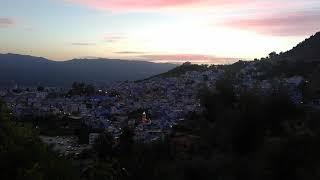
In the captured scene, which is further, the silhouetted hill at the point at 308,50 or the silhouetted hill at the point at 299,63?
the silhouetted hill at the point at 308,50

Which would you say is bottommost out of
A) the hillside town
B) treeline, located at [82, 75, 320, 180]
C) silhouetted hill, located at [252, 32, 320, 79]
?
the hillside town

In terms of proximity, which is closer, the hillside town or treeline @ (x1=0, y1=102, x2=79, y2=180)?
treeline @ (x1=0, y1=102, x2=79, y2=180)

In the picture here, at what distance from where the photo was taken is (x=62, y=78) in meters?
169

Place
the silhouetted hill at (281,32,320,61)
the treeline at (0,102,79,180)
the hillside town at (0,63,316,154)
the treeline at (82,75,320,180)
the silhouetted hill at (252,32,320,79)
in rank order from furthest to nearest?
the silhouetted hill at (281,32,320,61) → the silhouetted hill at (252,32,320,79) → the hillside town at (0,63,316,154) → the treeline at (82,75,320,180) → the treeline at (0,102,79,180)

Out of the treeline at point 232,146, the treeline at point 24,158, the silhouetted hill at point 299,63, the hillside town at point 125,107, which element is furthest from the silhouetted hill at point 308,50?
the treeline at point 24,158

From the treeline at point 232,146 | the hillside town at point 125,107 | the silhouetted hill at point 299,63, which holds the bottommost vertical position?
the hillside town at point 125,107

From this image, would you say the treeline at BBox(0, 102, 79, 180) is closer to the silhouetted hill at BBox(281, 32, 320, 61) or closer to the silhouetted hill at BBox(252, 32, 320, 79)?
the silhouetted hill at BBox(252, 32, 320, 79)

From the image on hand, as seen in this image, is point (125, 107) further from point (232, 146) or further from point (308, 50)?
point (232, 146)

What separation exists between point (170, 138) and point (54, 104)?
5064 cm

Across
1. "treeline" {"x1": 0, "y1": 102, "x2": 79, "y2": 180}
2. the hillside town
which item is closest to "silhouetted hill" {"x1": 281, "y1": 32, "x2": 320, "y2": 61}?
the hillside town

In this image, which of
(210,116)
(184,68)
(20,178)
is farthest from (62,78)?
(20,178)

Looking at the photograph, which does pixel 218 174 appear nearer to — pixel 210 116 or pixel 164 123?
pixel 210 116

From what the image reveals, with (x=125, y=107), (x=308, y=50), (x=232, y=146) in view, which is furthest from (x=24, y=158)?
(x=308, y=50)

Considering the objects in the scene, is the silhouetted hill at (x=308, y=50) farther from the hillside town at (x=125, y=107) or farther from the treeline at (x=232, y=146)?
the treeline at (x=232, y=146)
